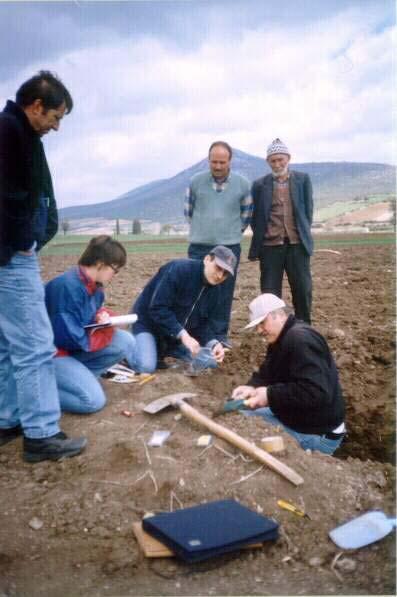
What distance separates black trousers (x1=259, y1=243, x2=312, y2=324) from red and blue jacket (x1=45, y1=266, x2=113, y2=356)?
7.26 feet

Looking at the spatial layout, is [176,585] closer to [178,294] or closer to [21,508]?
[21,508]

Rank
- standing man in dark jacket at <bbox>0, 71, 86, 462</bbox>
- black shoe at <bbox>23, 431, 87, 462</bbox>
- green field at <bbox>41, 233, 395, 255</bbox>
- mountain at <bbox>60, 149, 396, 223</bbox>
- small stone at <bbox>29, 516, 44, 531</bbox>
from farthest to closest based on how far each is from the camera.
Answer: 1. mountain at <bbox>60, 149, 396, 223</bbox>
2. green field at <bbox>41, 233, 395, 255</bbox>
3. black shoe at <bbox>23, 431, 87, 462</bbox>
4. standing man in dark jacket at <bbox>0, 71, 86, 462</bbox>
5. small stone at <bbox>29, 516, 44, 531</bbox>

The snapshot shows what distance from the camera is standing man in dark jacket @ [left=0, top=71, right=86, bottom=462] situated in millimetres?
3299

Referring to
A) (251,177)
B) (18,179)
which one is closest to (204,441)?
(18,179)

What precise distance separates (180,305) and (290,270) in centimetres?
136

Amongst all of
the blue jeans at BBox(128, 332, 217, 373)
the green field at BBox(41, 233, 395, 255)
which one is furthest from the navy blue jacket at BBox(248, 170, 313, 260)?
the green field at BBox(41, 233, 395, 255)

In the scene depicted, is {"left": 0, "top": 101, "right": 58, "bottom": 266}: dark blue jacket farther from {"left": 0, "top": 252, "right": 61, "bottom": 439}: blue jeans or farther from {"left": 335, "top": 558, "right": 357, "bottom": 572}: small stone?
{"left": 335, "top": 558, "right": 357, "bottom": 572}: small stone

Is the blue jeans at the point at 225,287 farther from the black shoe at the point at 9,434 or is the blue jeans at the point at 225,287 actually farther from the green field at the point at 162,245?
the green field at the point at 162,245

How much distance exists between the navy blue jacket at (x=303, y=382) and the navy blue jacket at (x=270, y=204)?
2.05 m

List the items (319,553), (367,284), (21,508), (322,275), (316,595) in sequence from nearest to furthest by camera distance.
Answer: (316,595) < (319,553) < (21,508) < (367,284) < (322,275)

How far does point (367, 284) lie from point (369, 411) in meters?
5.66

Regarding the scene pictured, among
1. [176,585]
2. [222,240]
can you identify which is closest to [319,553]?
[176,585]

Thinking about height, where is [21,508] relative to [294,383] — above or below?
below

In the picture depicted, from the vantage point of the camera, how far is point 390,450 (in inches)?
198
